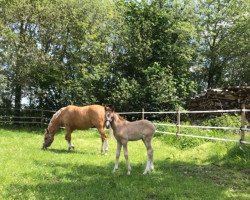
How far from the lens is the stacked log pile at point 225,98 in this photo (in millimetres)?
18031

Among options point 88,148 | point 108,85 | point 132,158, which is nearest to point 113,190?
point 132,158

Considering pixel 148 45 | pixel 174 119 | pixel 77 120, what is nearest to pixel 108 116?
pixel 77 120

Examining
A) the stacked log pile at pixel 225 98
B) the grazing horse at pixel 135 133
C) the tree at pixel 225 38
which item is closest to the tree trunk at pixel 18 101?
the stacked log pile at pixel 225 98

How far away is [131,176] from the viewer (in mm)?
8586

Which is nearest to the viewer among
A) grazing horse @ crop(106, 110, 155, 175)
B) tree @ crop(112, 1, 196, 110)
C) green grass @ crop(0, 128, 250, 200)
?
green grass @ crop(0, 128, 250, 200)

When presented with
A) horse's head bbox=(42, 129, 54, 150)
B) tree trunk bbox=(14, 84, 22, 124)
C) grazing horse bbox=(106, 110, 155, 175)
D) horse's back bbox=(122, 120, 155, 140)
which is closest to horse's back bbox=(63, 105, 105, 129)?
horse's head bbox=(42, 129, 54, 150)

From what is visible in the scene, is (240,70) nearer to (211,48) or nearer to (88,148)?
(211,48)

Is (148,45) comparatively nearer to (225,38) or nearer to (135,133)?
(225,38)

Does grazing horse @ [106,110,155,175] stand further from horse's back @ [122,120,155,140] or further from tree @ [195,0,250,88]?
tree @ [195,0,250,88]

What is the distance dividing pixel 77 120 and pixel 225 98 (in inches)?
342

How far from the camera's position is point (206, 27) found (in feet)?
110

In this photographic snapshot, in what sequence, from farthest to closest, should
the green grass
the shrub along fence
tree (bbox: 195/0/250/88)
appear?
tree (bbox: 195/0/250/88), the shrub along fence, the green grass

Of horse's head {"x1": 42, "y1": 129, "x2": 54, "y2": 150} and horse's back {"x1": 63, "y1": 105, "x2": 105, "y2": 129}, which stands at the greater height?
horse's back {"x1": 63, "y1": 105, "x2": 105, "y2": 129}

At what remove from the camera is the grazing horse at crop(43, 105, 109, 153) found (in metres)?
13.2
